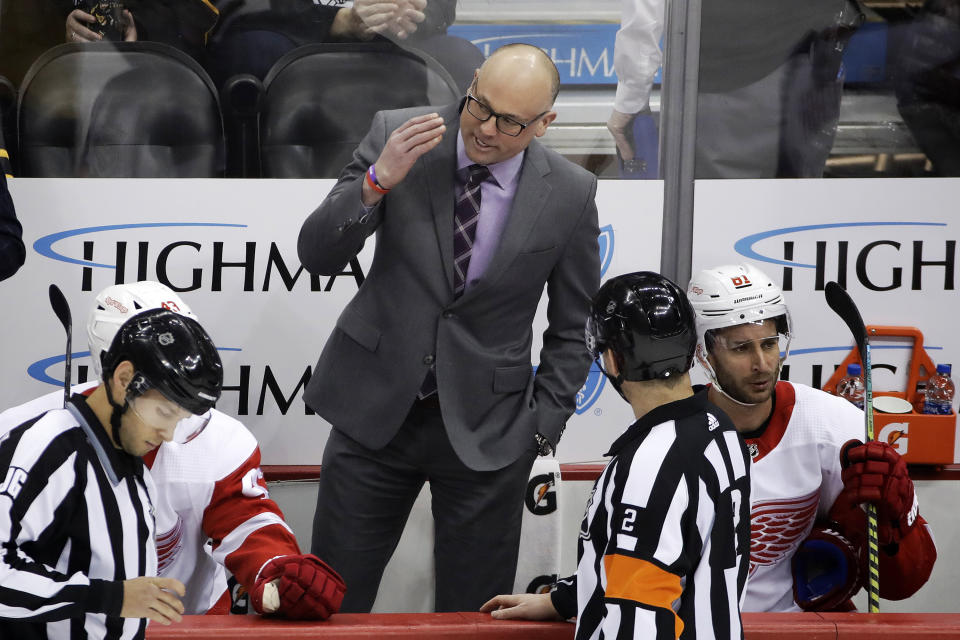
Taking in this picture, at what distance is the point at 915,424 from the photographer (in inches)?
133

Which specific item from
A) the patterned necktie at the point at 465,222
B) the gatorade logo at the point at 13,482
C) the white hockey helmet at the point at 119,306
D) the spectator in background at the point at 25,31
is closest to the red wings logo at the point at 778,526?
the patterned necktie at the point at 465,222

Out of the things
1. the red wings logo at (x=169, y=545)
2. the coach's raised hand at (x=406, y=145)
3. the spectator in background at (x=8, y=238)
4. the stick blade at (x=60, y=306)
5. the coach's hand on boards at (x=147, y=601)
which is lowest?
the red wings logo at (x=169, y=545)

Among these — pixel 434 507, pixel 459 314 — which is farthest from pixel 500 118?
pixel 434 507

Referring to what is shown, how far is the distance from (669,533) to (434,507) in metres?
1.16

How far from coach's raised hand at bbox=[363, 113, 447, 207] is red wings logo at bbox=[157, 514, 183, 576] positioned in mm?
912

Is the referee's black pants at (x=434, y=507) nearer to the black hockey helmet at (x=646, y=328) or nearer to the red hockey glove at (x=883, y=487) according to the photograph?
the red hockey glove at (x=883, y=487)

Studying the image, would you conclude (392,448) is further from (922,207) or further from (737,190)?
(922,207)

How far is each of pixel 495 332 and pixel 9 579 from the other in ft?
4.03

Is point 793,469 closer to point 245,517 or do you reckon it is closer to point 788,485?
point 788,485

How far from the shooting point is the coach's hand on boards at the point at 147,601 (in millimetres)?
1572

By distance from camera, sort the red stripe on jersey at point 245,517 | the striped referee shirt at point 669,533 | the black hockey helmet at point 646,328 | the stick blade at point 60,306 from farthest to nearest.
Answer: the red stripe on jersey at point 245,517 < the stick blade at point 60,306 < the black hockey helmet at point 646,328 < the striped referee shirt at point 669,533

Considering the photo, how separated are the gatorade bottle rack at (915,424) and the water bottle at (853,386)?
31 mm

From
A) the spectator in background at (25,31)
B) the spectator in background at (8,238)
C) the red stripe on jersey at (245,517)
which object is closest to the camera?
the red stripe on jersey at (245,517)

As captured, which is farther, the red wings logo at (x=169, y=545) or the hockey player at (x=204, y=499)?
the red wings logo at (x=169, y=545)
